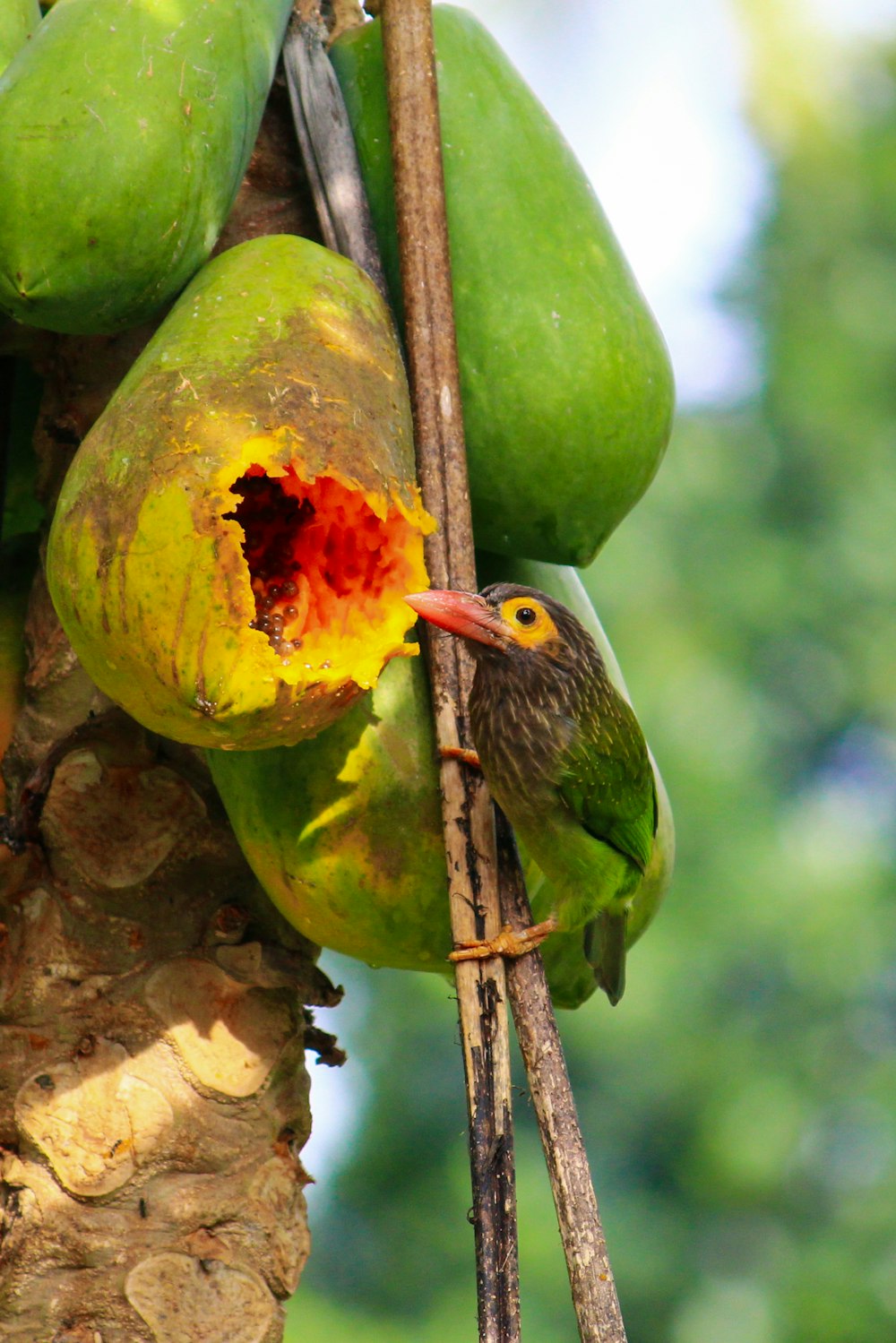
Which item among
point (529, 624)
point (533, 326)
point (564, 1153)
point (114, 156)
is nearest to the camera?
point (564, 1153)

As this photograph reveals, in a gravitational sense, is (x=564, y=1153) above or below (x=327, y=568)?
below

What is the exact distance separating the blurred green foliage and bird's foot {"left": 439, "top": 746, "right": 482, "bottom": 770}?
461 centimetres

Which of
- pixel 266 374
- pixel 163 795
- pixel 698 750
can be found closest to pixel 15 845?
pixel 163 795

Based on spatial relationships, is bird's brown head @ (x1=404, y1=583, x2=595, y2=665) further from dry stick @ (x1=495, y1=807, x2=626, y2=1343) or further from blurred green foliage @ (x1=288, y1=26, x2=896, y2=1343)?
blurred green foliage @ (x1=288, y1=26, x2=896, y2=1343)

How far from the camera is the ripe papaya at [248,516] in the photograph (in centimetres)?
128

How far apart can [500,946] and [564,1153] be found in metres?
0.21

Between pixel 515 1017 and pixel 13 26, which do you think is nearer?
pixel 515 1017

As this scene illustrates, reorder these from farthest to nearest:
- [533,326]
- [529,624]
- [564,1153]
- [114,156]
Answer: [529,624]
[533,326]
[114,156]
[564,1153]

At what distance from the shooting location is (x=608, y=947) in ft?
6.32

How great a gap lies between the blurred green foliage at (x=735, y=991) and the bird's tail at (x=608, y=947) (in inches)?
166

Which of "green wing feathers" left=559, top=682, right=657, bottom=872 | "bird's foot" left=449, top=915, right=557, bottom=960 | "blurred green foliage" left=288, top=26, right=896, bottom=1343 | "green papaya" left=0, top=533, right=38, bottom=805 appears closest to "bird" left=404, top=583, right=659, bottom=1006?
"green wing feathers" left=559, top=682, right=657, bottom=872

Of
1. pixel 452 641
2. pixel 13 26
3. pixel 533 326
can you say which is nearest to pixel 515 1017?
pixel 452 641

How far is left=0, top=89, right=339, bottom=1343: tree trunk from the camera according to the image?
1525 millimetres

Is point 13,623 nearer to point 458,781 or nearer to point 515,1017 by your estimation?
point 458,781
